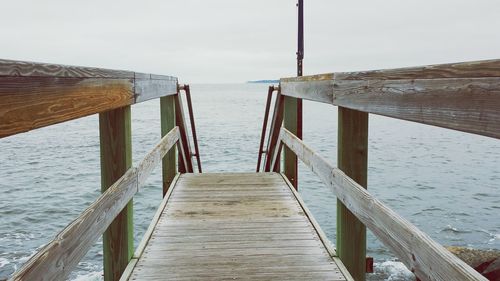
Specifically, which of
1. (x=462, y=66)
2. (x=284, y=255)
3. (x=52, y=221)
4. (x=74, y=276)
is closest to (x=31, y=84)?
(x=462, y=66)

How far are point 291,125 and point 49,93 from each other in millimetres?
4637

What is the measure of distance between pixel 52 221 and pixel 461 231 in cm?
1221

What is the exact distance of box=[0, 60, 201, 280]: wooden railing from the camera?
4.30 feet

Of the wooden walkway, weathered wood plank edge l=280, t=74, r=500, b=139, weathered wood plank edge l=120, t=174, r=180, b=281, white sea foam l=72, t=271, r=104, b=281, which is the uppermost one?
weathered wood plank edge l=280, t=74, r=500, b=139

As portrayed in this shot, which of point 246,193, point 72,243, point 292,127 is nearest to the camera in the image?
point 72,243

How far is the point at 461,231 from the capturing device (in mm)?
15070

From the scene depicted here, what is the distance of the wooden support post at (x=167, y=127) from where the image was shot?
5.88 m

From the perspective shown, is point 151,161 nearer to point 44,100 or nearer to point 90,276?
point 44,100

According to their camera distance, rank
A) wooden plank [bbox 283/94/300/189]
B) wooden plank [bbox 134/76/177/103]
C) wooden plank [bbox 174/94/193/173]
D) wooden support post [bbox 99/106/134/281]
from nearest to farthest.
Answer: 1. wooden support post [bbox 99/106/134/281]
2. wooden plank [bbox 134/76/177/103]
3. wooden plank [bbox 283/94/300/189]
4. wooden plank [bbox 174/94/193/173]

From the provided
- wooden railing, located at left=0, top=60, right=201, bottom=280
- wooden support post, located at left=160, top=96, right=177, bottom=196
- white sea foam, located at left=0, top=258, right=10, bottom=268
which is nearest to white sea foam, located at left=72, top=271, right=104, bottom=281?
white sea foam, located at left=0, top=258, right=10, bottom=268

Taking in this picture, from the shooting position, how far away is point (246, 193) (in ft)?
17.9

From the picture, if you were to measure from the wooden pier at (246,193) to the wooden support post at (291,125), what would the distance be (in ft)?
0.06

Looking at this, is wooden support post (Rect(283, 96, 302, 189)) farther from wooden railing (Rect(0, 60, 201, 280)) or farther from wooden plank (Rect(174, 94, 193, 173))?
wooden railing (Rect(0, 60, 201, 280))

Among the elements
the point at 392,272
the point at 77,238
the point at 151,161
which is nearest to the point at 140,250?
the point at 151,161
